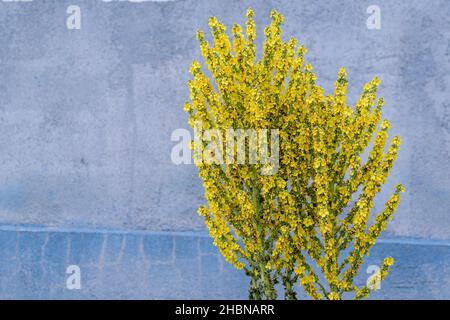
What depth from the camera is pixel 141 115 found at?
695cm

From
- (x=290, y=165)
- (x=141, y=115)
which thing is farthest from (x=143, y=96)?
(x=290, y=165)

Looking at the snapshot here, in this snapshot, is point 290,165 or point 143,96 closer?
point 290,165

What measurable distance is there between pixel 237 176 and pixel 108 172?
2263 mm

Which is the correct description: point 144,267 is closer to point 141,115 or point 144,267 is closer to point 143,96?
point 141,115

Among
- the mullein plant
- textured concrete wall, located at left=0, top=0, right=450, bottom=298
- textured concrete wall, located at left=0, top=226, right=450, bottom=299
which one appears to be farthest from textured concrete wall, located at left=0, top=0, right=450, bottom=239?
the mullein plant

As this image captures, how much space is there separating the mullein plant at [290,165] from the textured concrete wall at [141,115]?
163 cm

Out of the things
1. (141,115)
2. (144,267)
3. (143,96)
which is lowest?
(144,267)

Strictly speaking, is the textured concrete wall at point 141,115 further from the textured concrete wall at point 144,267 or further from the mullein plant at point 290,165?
the mullein plant at point 290,165

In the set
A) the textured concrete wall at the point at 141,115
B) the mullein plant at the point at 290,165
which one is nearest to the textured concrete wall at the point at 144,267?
the textured concrete wall at the point at 141,115

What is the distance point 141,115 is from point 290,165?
7.70ft

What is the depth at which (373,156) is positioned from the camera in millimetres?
5004

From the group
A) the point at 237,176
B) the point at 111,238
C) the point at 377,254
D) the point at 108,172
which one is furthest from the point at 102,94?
the point at 377,254

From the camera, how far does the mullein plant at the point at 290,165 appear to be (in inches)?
194
